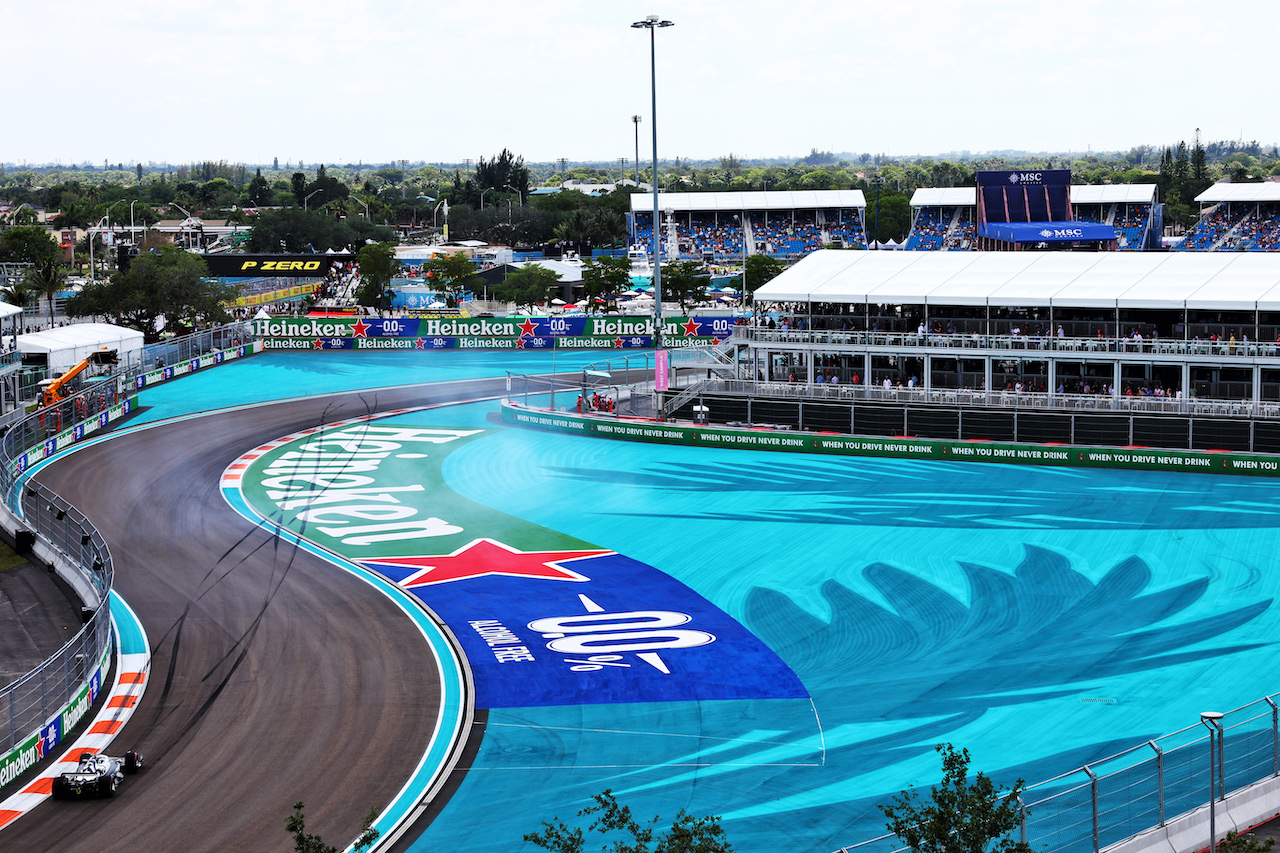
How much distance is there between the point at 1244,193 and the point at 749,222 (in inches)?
1990

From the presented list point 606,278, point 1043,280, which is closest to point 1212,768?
point 1043,280

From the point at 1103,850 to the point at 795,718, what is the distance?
830 cm

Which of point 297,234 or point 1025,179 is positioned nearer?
point 1025,179

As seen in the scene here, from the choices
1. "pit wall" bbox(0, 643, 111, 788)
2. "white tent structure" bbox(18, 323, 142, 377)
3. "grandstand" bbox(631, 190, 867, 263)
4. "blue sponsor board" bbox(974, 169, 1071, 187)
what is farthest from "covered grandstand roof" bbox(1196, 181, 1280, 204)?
"pit wall" bbox(0, 643, 111, 788)

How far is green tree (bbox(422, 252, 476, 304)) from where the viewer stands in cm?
10350

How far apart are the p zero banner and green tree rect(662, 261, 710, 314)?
33.1 metres

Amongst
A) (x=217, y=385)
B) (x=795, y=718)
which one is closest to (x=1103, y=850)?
(x=795, y=718)

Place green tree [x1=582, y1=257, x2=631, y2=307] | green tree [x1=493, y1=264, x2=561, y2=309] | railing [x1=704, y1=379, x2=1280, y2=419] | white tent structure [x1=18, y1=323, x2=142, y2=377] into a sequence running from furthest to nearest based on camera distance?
1. green tree [x1=493, y1=264, x2=561, y2=309]
2. green tree [x1=582, y1=257, x2=631, y2=307]
3. white tent structure [x1=18, y1=323, x2=142, y2=377]
4. railing [x1=704, y1=379, x2=1280, y2=419]

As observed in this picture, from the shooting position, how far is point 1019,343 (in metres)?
52.2

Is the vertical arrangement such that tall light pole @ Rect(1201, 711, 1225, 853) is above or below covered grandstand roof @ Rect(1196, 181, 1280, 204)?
below

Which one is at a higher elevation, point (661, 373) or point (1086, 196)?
point (1086, 196)

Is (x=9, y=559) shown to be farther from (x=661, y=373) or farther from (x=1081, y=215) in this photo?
(x=1081, y=215)

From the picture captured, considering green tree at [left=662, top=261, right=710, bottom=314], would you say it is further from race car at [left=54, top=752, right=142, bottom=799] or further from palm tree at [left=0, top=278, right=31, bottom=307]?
race car at [left=54, top=752, right=142, bottom=799]

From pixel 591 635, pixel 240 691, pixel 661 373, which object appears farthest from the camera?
pixel 661 373
